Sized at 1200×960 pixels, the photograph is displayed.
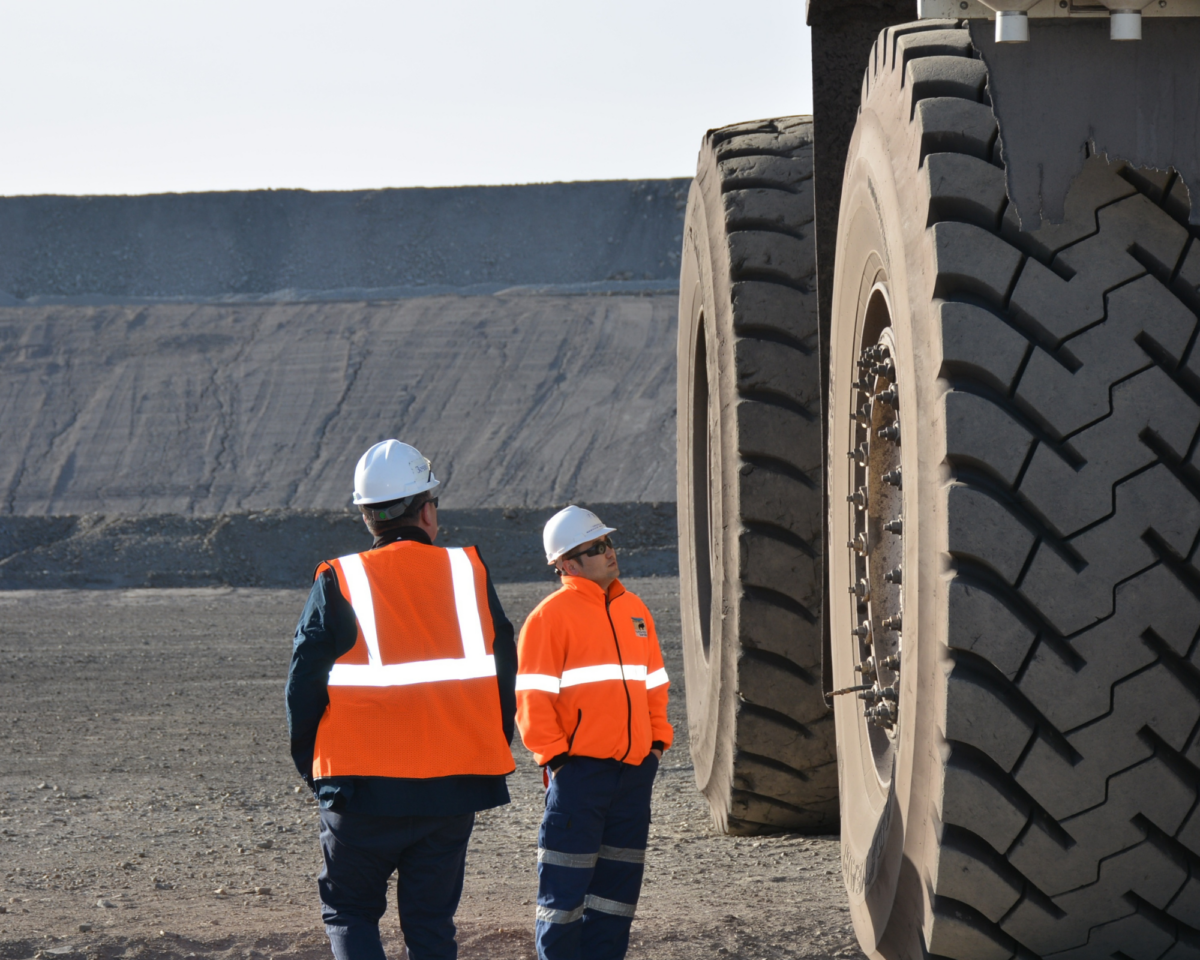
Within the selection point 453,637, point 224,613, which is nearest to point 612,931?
point 453,637

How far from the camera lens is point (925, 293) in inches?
97.4

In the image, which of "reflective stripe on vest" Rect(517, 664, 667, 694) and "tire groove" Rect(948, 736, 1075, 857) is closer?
"tire groove" Rect(948, 736, 1075, 857)

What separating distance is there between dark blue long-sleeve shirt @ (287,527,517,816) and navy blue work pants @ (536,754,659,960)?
0.50 metres

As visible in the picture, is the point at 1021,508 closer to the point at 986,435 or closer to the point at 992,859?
the point at 986,435

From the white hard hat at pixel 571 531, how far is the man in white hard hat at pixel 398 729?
608 millimetres

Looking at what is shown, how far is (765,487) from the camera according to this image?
4457 millimetres

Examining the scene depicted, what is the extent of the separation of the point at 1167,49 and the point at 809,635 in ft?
8.27

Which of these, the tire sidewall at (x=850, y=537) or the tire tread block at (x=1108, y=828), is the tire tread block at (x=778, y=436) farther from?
the tire tread block at (x=1108, y=828)

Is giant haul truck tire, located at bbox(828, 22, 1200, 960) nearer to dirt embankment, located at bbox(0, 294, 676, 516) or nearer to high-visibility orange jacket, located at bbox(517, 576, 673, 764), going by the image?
high-visibility orange jacket, located at bbox(517, 576, 673, 764)

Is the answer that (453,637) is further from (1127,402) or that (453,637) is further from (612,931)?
(1127,402)

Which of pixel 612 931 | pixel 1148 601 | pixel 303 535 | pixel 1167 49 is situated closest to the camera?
pixel 1148 601

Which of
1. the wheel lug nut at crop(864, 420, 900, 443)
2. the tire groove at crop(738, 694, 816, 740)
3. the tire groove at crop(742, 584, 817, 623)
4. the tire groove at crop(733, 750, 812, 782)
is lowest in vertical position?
the tire groove at crop(733, 750, 812, 782)

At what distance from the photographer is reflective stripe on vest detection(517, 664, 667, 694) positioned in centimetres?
401

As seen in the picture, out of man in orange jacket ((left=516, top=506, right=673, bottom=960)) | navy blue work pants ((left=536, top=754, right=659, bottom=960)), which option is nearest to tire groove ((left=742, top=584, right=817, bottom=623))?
man in orange jacket ((left=516, top=506, right=673, bottom=960))
